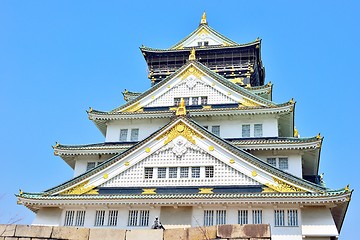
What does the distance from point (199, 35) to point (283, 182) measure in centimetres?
2197

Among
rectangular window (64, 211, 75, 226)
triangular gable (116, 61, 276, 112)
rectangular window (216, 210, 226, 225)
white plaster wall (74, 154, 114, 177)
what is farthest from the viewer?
triangular gable (116, 61, 276, 112)

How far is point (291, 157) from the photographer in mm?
28156

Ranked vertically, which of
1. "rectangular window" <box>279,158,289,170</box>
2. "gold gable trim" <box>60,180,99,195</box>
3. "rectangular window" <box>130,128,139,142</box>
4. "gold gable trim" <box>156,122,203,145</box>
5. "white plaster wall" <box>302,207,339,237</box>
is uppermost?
"rectangular window" <box>130,128,139,142</box>

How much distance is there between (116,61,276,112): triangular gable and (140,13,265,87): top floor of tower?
513 cm

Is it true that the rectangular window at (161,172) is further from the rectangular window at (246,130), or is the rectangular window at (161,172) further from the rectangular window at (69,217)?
the rectangular window at (246,130)

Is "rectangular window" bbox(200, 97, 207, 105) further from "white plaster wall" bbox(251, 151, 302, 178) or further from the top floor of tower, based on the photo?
"white plaster wall" bbox(251, 151, 302, 178)

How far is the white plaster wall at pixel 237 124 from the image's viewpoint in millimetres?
30281

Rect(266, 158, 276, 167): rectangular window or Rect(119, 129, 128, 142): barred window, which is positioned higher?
Rect(119, 129, 128, 142): barred window

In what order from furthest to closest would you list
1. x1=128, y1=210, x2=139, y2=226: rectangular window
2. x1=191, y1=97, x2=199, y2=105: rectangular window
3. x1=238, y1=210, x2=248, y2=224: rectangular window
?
x1=191, y1=97, x2=199, y2=105: rectangular window, x1=128, y1=210, x2=139, y2=226: rectangular window, x1=238, y1=210, x2=248, y2=224: rectangular window

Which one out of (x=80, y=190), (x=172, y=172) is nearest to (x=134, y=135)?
(x=172, y=172)

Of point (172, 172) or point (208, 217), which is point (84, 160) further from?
point (208, 217)

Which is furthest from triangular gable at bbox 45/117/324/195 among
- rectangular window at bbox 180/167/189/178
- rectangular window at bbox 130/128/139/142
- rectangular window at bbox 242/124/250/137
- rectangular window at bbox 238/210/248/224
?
rectangular window at bbox 130/128/139/142

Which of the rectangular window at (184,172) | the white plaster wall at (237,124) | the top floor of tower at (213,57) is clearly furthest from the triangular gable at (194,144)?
the top floor of tower at (213,57)

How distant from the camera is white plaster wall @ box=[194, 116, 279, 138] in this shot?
99.3 feet
